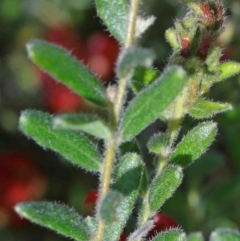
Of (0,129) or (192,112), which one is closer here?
(192,112)

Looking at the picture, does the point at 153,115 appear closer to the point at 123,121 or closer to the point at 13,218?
the point at 123,121

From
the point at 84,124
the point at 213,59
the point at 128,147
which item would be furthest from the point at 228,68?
the point at 84,124

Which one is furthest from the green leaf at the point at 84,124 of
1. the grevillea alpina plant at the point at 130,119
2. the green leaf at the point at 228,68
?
the green leaf at the point at 228,68

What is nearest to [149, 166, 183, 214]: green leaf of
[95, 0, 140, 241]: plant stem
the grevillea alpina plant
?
the grevillea alpina plant

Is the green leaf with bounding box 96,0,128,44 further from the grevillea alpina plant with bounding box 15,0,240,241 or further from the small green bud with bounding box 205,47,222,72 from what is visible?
the small green bud with bounding box 205,47,222,72

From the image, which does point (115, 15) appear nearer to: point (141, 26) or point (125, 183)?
point (141, 26)

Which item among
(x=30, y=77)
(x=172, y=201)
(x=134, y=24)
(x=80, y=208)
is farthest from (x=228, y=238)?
(x=30, y=77)
